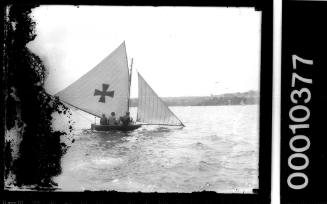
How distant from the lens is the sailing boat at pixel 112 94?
137 centimetres

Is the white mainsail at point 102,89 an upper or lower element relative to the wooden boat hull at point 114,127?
upper

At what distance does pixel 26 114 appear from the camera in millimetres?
1372

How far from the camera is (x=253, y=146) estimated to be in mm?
1372

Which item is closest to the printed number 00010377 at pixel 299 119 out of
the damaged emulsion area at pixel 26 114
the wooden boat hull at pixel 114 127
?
the wooden boat hull at pixel 114 127

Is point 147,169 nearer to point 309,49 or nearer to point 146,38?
point 146,38

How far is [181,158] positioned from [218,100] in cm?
22

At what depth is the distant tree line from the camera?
4.49ft

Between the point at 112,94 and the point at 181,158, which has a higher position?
the point at 112,94

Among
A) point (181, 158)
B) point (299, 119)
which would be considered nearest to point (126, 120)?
point (181, 158)

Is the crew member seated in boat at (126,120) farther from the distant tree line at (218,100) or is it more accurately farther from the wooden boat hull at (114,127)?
the distant tree line at (218,100)

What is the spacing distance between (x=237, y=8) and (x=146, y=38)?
0.30 meters

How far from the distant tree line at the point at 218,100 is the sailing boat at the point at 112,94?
0.12ft

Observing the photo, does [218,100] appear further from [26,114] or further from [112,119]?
[26,114]

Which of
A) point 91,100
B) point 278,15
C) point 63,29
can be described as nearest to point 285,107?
point 278,15
